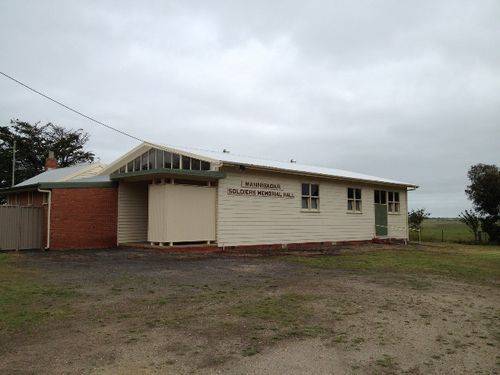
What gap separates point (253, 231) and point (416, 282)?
9042 mm

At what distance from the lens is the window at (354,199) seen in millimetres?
24000

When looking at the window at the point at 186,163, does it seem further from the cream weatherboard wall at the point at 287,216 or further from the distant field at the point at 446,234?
the distant field at the point at 446,234

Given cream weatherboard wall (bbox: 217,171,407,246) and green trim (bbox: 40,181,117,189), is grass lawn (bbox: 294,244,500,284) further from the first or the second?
green trim (bbox: 40,181,117,189)

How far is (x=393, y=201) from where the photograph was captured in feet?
90.2

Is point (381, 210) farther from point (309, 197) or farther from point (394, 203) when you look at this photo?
point (309, 197)

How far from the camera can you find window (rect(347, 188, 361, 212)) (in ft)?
78.7

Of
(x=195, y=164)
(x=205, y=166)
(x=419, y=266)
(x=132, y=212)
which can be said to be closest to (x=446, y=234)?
(x=419, y=266)

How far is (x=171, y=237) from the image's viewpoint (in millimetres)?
16641

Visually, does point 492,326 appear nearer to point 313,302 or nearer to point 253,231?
point 313,302

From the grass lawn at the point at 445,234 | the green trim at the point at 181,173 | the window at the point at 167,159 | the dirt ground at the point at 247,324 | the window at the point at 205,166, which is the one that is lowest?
the dirt ground at the point at 247,324

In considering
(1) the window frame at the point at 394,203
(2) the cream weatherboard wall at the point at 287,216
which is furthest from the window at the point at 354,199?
(1) the window frame at the point at 394,203

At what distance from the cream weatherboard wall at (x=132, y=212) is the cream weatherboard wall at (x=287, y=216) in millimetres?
4181

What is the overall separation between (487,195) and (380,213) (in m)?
11.6

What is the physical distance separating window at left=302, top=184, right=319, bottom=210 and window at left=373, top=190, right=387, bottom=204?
217 inches
